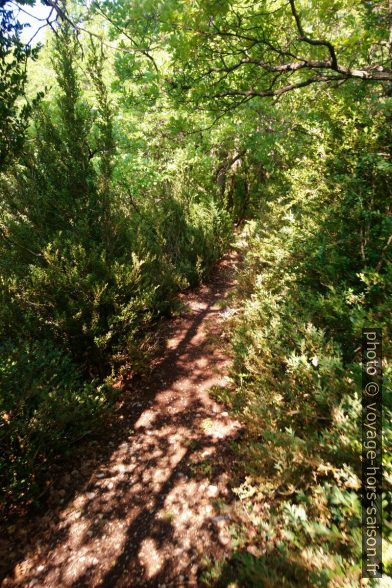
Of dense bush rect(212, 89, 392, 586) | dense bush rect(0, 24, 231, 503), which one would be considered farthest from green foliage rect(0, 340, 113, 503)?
dense bush rect(212, 89, 392, 586)

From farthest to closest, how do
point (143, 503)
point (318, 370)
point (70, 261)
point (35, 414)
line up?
point (70, 261) → point (35, 414) → point (143, 503) → point (318, 370)

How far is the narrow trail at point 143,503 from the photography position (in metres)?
2.84

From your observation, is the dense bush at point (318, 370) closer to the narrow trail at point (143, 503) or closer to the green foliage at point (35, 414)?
the narrow trail at point (143, 503)

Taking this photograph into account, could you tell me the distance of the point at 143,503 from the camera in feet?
11.2

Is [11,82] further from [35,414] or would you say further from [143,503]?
[143,503]

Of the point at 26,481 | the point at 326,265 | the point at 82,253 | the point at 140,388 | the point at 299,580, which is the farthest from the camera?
the point at 140,388

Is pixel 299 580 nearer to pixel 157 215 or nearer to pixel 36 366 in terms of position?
pixel 36 366

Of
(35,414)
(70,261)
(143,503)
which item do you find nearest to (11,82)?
(70,261)

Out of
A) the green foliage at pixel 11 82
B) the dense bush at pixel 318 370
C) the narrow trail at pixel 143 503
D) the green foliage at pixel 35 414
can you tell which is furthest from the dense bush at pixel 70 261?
the dense bush at pixel 318 370

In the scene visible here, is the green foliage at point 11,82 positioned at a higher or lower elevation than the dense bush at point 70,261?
higher

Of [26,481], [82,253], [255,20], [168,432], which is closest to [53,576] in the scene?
[26,481]

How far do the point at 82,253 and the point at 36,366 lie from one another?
169cm

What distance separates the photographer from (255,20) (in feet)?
12.7

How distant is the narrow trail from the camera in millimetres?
2842
